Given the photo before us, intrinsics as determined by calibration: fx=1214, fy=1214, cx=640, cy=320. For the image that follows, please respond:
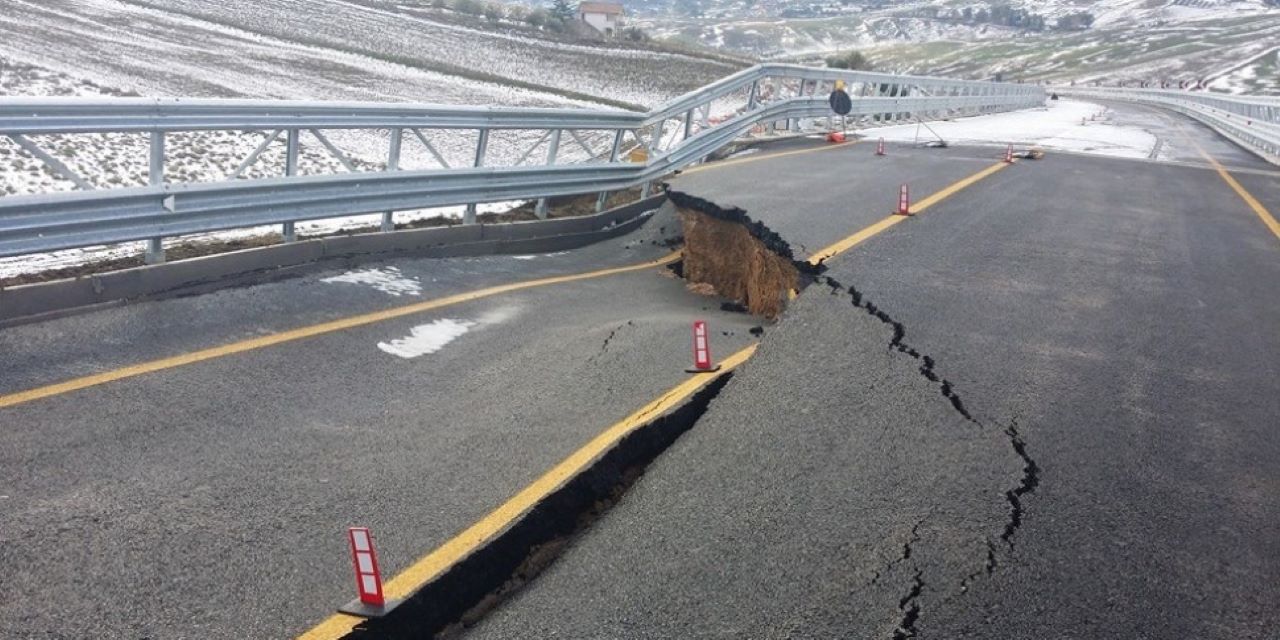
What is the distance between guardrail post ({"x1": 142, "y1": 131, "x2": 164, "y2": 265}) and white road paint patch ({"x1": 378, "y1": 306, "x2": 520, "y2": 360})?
1987 millimetres

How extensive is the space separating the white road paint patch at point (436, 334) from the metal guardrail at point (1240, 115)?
2106cm

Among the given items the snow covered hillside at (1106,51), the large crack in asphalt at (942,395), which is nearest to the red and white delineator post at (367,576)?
the large crack in asphalt at (942,395)

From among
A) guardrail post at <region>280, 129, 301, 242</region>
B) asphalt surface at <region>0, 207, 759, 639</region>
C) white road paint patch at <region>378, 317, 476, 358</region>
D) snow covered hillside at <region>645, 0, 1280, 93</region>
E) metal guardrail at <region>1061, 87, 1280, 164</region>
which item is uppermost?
snow covered hillside at <region>645, 0, 1280, 93</region>

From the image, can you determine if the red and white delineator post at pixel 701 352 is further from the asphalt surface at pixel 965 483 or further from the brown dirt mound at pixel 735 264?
the brown dirt mound at pixel 735 264

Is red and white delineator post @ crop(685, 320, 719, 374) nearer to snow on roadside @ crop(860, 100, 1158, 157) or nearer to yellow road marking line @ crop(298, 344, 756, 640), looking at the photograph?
yellow road marking line @ crop(298, 344, 756, 640)

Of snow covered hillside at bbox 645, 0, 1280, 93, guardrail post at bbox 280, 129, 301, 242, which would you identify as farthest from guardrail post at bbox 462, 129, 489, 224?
snow covered hillside at bbox 645, 0, 1280, 93

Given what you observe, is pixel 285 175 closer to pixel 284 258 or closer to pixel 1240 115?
pixel 284 258

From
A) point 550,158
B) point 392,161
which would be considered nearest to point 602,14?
point 550,158

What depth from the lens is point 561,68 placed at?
109ft

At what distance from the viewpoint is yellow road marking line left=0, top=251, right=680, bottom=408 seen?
6488 mm

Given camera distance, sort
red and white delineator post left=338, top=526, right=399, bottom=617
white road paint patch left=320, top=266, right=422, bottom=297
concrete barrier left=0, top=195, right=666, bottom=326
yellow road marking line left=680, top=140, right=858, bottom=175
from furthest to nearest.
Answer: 1. yellow road marking line left=680, top=140, right=858, bottom=175
2. white road paint patch left=320, top=266, right=422, bottom=297
3. concrete barrier left=0, top=195, right=666, bottom=326
4. red and white delineator post left=338, top=526, right=399, bottom=617

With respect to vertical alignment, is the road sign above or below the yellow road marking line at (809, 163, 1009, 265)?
above

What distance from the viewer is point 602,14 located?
205 feet

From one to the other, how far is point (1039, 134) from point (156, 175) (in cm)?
2653
